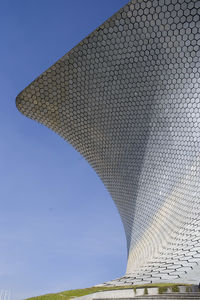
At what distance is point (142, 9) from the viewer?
14.0m

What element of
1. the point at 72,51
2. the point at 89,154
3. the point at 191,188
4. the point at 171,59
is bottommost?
the point at 191,188

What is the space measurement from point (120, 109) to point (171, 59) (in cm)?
422

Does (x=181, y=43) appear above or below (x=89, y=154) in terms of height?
above

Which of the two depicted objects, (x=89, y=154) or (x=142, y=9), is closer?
(x=142, y=9)

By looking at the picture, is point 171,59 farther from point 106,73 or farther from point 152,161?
point 152,161

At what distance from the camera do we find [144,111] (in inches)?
677

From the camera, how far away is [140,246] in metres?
18.4

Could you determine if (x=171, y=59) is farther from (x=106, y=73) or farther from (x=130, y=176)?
(x=130, y=176)

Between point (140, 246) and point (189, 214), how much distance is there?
15.7ft

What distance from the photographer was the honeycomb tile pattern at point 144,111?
46.5 feet

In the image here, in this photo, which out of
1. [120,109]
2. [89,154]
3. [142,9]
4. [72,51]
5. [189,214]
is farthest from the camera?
[89,154]

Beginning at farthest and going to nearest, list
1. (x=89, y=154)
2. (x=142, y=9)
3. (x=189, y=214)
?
(x=89, y=154)
(x=189, y=214)
(x=142, y=9)

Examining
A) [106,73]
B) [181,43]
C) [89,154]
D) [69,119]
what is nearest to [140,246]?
[89,154]

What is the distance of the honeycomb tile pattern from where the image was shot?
14.2m
